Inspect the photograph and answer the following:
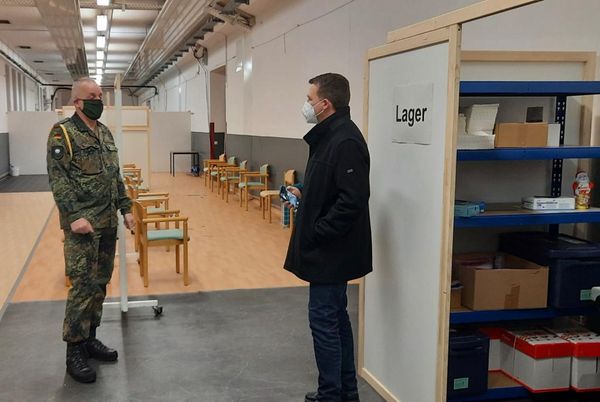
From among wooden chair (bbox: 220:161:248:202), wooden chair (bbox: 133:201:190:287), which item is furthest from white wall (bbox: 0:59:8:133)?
wooden chair (bbox: 133:201:190:287)

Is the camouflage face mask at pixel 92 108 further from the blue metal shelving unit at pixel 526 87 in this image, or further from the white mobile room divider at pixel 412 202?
the blue metal shelving unit at pixel 526 87

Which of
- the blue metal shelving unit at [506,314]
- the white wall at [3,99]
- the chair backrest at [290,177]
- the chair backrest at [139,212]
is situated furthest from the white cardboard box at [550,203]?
the white wall at [3,99]

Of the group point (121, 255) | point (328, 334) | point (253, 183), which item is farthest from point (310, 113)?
point (253, 183)

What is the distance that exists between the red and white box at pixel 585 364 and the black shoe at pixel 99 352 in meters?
2.57

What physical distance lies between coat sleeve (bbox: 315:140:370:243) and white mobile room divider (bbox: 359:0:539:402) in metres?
0.29

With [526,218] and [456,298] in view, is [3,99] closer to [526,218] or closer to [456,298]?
[456,298]

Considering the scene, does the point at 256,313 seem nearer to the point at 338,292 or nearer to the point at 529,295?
the point at 338,292

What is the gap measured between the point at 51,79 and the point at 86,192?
2776 cm

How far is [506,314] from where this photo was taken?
9.77ft

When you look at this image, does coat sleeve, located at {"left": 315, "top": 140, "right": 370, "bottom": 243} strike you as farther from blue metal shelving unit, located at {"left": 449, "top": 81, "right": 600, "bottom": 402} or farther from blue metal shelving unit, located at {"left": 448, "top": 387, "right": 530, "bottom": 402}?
blue metal shelving unit, located at {"left": 448, "top": 387, "right": 530, "bottom": 402}

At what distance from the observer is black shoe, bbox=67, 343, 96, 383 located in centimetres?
329

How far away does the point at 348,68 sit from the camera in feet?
22.7

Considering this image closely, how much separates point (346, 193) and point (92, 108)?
164cm

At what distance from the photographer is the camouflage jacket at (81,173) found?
3180 mm
